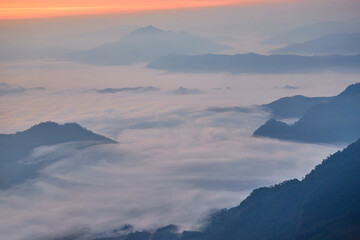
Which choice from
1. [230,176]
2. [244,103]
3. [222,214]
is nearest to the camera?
[222,214]

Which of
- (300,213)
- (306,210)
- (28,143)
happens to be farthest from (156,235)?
(28,143)

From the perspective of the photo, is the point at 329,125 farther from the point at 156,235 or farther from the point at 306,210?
the point at 306,210

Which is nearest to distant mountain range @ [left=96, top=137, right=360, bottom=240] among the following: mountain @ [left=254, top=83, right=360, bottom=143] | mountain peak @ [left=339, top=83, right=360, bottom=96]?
mountain @ [left=254, top=83, right=360, bottom=143]

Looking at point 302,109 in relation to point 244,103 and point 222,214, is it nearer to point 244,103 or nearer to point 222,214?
point 244,103

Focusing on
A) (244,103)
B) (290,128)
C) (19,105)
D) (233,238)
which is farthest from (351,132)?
(19,105)

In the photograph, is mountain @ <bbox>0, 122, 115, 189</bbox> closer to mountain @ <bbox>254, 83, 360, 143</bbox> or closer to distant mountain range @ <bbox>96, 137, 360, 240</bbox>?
distant mountain range @ <bbox>96, 137, 360, 240</bbox>

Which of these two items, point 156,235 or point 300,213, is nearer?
point 300,213
